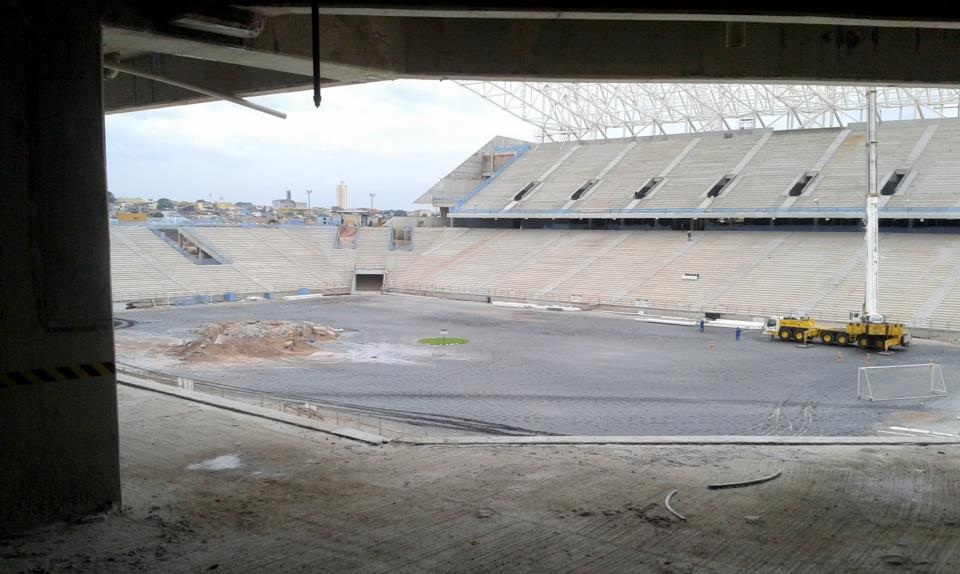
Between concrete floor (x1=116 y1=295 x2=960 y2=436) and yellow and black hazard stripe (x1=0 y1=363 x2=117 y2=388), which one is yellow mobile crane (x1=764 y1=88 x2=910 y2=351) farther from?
yellow and black hazard stripe (x1=0 y1=363 x2=117 y2=388)

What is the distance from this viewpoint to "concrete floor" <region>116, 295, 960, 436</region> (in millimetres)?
17578

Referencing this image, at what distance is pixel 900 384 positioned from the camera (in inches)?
860

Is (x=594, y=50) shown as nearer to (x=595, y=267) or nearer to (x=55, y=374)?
(x=55, y=374)

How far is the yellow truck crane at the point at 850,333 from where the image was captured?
28797 millimetres

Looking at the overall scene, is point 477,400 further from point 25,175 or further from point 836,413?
point 25,175

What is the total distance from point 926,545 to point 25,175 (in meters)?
8.65

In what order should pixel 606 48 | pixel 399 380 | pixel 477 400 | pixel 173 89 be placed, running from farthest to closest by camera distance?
pixel 399 380
pixel 477 400
pixel 173 89
pixel 606 48

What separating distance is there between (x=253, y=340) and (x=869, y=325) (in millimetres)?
23943

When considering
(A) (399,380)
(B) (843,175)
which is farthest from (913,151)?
(A) (399,380)

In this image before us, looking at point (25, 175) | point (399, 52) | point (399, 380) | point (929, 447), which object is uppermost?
point (399, 52)

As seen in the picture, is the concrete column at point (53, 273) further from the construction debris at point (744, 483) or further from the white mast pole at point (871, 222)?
the white mast pole at point (871, 222)

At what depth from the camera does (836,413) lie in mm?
18312

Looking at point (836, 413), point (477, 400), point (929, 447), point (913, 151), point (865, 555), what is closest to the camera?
point (865, 555)

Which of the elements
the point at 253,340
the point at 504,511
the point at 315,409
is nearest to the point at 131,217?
the point at 253,340
